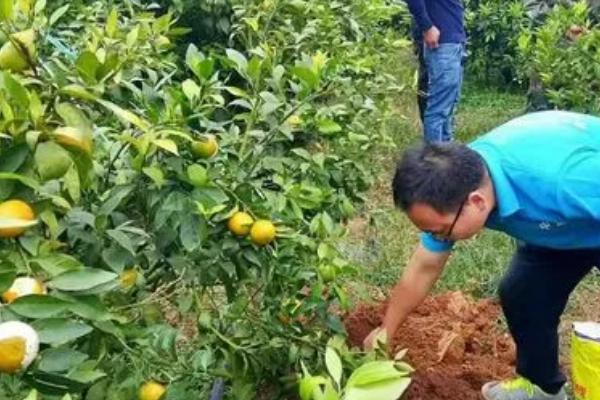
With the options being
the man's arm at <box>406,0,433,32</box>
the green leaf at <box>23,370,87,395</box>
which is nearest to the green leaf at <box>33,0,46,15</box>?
the green leaf at <box>23,370,87,395</box>

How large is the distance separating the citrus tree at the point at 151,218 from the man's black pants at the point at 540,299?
1.96 feet

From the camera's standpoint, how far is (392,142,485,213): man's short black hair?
2.54 metres

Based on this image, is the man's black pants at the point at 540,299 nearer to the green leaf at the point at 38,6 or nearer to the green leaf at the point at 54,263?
the green leaf at the point at 38,6

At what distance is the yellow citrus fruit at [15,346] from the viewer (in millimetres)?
1196

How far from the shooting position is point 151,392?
2051 millimetres

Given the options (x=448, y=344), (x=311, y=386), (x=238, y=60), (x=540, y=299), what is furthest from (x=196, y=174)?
(x=448, y=344)

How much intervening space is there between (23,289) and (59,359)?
108 millimetres

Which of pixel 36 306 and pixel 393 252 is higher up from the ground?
pixel 36 306

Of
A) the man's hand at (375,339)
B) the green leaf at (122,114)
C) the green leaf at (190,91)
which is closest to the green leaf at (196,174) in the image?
the green leaf at (122,114)

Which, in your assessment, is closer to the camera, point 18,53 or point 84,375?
point 84,375

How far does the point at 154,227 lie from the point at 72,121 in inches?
22.6

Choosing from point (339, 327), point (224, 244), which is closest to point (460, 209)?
point (339, 327)

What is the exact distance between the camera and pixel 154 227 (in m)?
2.11

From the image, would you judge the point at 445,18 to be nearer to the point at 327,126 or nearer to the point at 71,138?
the point at 327,126
